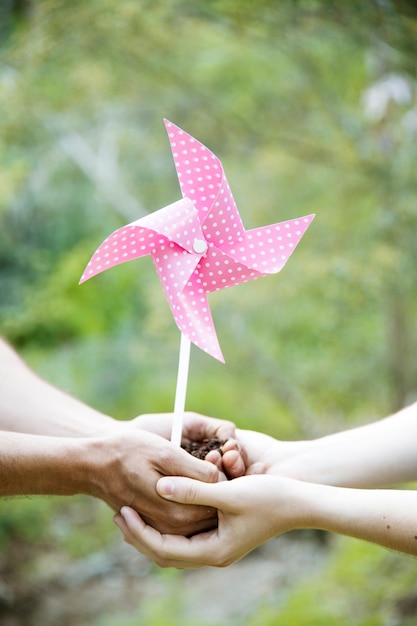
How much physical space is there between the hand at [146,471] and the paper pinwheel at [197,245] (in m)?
0.10

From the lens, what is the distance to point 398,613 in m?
2.31

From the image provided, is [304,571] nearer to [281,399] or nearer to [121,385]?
[281,399]

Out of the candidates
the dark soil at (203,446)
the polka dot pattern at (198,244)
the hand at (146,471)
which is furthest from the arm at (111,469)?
the polka dot pattern at (198,244)

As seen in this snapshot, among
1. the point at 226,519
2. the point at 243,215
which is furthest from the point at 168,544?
the point at 243,215

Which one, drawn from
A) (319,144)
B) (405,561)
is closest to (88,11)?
(319,144)

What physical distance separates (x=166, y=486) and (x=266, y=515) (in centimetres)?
17

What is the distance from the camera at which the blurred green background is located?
2619mm

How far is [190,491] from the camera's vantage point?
1.20 meters

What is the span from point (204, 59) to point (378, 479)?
2.33 m

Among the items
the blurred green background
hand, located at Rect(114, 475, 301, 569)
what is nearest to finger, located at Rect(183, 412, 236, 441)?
hand, located at Rect(114, 475, 301, 569)

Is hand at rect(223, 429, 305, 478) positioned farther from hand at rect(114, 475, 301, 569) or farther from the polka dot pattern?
the polka dot pattern

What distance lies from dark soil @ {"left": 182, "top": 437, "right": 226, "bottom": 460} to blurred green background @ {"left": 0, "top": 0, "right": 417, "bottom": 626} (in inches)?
49.5

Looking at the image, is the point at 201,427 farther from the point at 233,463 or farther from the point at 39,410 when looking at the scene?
the point at 39,410

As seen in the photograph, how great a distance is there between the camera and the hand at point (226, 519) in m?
1.20
